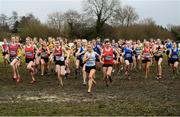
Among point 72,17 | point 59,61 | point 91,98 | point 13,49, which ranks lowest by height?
point 91,98

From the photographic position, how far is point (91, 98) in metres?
13.9

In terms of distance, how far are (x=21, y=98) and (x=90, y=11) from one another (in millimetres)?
64625

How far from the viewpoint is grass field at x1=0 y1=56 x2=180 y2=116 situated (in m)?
11.3

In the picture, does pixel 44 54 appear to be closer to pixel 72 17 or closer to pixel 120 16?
pixel 72 17

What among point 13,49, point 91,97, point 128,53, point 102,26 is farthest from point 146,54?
point 102,26

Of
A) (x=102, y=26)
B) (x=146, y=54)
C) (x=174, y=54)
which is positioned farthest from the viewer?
(x=102, y=26)

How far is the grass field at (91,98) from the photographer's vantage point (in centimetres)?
1131

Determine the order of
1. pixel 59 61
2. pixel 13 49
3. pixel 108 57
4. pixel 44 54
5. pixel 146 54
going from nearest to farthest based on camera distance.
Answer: pixel 108 57, pixel 59 61, pixel 13 49, pixel 146 54, pixel 44 54

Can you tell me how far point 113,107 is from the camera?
11930 mm

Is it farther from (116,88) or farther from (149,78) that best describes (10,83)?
(149,78)

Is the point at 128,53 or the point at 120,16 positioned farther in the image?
the point at 120,16

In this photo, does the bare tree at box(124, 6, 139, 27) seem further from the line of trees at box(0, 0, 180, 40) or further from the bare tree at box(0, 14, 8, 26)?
the bare tree at box(0, 14, 8, 26)

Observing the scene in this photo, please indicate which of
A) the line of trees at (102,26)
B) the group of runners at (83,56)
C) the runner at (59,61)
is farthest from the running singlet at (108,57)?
the line of trees at (102,26)

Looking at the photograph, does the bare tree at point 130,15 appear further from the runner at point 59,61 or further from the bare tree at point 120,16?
the runner at point 59,61
